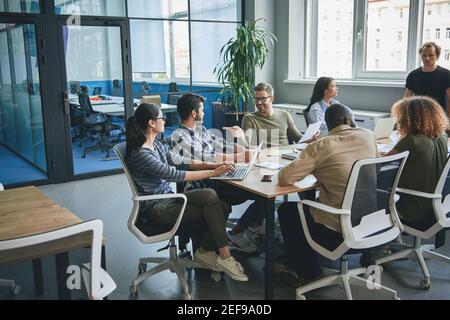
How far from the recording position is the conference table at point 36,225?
151 cm

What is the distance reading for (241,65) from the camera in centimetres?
654

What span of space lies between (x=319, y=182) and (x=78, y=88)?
162 inches

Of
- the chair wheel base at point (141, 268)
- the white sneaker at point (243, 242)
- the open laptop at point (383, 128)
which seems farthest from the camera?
the open laptop at point (383, 128)

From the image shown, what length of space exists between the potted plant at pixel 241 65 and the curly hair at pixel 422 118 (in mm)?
3905

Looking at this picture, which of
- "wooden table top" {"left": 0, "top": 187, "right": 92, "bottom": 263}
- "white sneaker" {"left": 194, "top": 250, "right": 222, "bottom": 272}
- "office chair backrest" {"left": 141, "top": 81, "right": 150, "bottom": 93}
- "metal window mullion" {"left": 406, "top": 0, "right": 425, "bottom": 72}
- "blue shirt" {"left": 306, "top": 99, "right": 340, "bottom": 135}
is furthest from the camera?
"office chair backrest" {"left": 141, "top": 81, "right": 150, "bottom": 93}

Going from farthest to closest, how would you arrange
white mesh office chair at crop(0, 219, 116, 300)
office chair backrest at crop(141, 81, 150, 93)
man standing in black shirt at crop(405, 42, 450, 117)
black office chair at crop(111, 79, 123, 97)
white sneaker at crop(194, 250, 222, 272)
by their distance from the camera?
office chair backrest at crop(141, 81, 150, 93) < black office chair at crop(111, 79, 123, 97) < man standing in black shirt at crop(405, 42, 450, 117) < white sneaker at crop(194, 250, 222, 272) < white mesh office chair at crop(0, 219, 116, 300)

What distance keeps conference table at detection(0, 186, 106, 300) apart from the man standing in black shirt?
12.6ft

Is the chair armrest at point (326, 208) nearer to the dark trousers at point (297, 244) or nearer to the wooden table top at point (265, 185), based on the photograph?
the wooden table top at point (265, 185)

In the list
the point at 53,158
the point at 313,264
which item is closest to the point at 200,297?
the point at 313,264

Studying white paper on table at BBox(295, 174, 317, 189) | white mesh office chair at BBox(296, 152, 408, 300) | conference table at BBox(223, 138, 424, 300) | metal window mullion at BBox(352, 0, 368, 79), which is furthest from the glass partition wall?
white mesh office chair at BBox(296, 152, 408, 300)

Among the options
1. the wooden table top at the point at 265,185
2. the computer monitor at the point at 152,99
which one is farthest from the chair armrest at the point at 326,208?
the computer monitor at the point at 152,99

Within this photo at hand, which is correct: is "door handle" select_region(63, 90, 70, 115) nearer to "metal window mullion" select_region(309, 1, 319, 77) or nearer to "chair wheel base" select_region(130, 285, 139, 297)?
"chair wheel base" select_region(130, 285, 139, 297)

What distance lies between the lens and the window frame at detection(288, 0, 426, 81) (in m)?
5.54
